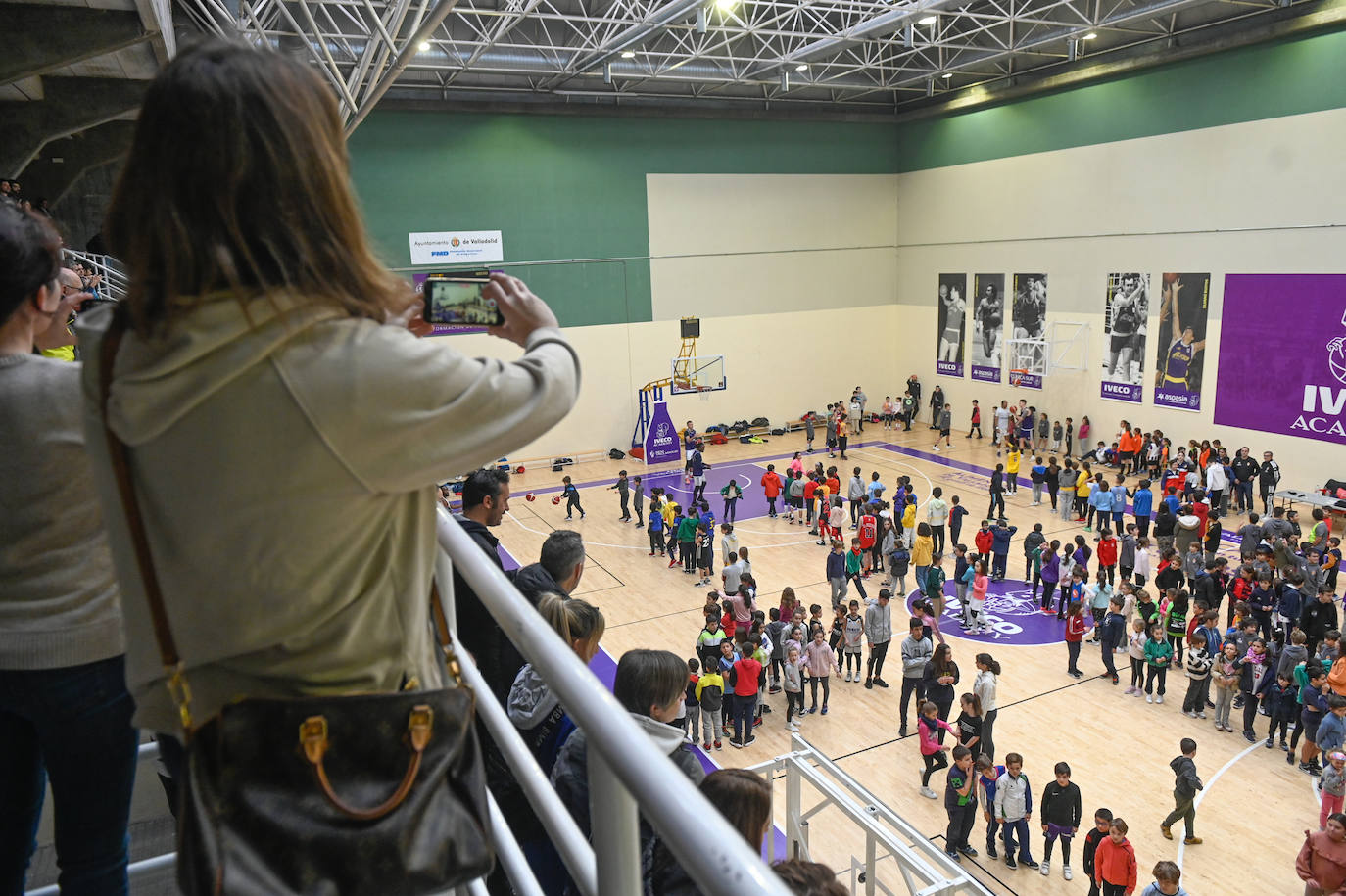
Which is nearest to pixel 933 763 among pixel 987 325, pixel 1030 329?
pixel 1030 329

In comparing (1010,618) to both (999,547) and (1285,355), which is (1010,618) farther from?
(1285,355)

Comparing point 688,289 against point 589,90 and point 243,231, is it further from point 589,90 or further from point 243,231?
point 243,231

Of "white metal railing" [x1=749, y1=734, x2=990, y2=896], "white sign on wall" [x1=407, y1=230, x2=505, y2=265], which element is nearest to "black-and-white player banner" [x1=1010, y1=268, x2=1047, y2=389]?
"white sign on wall" [x1=407, y1=230, x2=505, y2=265]

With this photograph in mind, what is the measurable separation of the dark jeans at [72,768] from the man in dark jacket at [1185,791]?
30.5ft

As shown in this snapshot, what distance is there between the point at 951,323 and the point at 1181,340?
7621mm

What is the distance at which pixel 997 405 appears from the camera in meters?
27.0

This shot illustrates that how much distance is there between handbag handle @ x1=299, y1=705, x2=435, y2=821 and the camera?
1.12 m

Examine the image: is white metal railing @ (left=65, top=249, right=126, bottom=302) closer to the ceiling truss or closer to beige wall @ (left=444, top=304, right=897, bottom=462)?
the ceiling truss

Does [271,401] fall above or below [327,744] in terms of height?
above

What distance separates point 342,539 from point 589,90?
26.6 metres

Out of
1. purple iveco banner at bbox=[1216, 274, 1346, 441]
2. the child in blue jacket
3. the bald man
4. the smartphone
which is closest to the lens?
the smartphone

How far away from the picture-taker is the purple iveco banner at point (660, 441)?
24844mm

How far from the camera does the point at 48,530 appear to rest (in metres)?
1.67

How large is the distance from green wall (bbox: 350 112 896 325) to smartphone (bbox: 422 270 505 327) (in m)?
22.9
